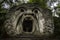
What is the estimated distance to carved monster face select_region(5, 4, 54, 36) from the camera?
27.0 feet

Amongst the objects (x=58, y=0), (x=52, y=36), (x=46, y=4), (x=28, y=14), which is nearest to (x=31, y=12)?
(x=28, y=14)

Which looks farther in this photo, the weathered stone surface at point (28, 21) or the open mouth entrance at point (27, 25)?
the open mouth entrance at point (27, 25)

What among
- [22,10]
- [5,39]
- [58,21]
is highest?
[22,10]

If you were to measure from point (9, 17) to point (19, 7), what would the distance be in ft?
2.24

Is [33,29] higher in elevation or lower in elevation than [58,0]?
lower

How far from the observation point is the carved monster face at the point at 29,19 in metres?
8.24

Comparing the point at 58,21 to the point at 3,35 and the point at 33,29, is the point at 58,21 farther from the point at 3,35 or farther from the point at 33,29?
the point at 3,35

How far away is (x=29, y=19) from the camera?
27.3 feet

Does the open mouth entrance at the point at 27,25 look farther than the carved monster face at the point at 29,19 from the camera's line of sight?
Yes

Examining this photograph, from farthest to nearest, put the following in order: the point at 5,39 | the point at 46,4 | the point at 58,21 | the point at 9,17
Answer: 1. the point at 46,4
2. the point at 58,21
3. the point at 9,17
4. the point at 5,39

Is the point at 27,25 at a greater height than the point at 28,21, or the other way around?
the point at 28,21

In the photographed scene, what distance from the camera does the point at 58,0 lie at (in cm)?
1273

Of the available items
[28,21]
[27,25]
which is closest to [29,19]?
[28,21]

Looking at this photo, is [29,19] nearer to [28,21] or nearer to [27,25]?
[28,21]
